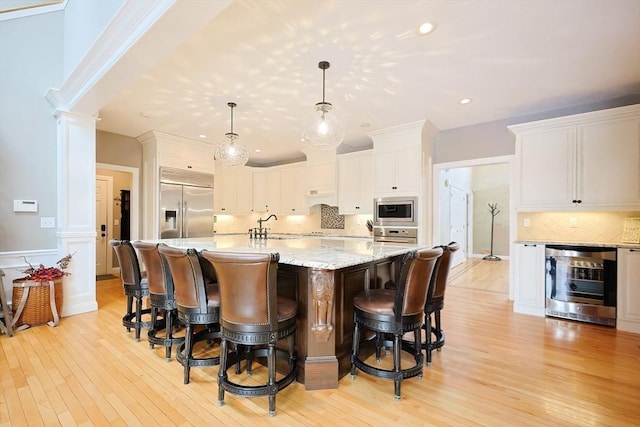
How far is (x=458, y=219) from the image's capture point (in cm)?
770

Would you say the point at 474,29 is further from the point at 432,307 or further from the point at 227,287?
the point at 227,287

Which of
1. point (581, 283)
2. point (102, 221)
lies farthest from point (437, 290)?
point (102, 221)

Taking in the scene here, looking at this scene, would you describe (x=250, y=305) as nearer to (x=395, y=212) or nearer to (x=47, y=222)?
(x=47, y=222)

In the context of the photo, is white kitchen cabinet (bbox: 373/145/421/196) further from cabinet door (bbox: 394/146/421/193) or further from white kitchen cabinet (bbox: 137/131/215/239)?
white kitchen cabinet (bbox: 137/131/215/239)

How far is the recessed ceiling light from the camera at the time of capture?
90.4 inches

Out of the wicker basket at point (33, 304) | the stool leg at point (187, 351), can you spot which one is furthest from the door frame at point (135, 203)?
the stool leg at point (187, 351)

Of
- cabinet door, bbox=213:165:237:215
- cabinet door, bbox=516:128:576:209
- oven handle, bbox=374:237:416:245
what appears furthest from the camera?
cabinet door, bbox=213:165:237:215

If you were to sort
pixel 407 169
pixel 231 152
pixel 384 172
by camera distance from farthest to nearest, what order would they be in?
1. pixel 384 172
2. pixel 407 169
3. pixel 231 152

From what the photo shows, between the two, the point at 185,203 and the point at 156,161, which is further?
the point at 185,203

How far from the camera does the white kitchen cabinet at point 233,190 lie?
6402mm

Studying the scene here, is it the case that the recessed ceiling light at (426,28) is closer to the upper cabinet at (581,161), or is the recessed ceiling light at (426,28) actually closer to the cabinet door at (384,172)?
the upper cabinet at (581,161)

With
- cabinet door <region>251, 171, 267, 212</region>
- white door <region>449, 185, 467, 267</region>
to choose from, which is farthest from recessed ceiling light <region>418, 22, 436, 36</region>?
cabinet door <region>251, 171, 267, 212</region>

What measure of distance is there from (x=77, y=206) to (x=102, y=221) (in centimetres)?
288

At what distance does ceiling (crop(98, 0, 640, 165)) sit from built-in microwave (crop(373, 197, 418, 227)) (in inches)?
49.6
